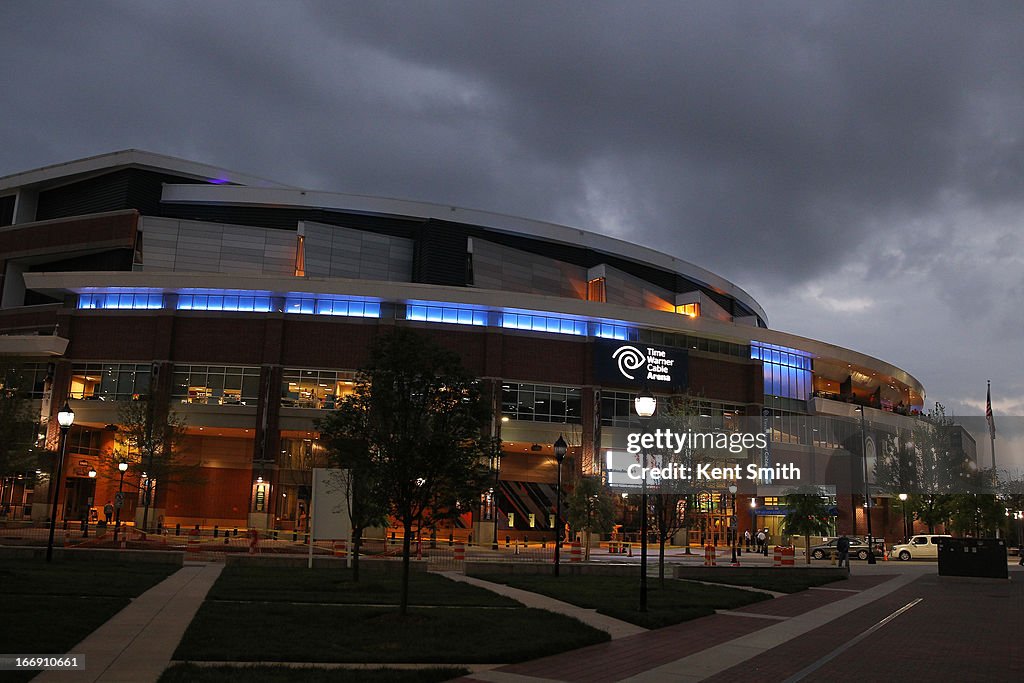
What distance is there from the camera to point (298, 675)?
11.9 m

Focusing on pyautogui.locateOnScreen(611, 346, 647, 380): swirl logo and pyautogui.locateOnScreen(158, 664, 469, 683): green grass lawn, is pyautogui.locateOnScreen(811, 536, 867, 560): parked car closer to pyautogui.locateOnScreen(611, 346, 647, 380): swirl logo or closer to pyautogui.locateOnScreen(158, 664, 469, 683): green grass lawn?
pyautogui.locateOnScreen(611, 346, 647, 380): swirl logo

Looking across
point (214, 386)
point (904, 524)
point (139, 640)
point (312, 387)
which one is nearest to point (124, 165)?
point (214, 386)

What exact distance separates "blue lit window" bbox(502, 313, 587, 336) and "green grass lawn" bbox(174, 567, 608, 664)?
46635 millimetres

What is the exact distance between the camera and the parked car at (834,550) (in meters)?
56.9

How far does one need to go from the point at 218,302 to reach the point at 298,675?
59.1 meters

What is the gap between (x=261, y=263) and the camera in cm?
7544

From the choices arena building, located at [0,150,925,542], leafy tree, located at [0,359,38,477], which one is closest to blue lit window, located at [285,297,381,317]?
arena building, located at [0,150,925,542]

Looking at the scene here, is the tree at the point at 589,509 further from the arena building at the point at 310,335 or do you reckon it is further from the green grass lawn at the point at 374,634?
the green grass lawn at the point at 374,634

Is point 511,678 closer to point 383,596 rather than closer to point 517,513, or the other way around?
point 383,596

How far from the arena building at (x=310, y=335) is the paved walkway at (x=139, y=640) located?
129 ft

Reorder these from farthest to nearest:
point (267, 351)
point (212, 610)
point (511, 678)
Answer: point (267, 351) < point (212, 610) < point (511, 678)

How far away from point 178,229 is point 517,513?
37651 mm

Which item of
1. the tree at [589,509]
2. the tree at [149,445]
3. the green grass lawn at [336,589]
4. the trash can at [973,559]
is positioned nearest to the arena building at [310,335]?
the tree at [149,445]

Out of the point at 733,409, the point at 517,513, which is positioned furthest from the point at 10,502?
the point at 733,409
